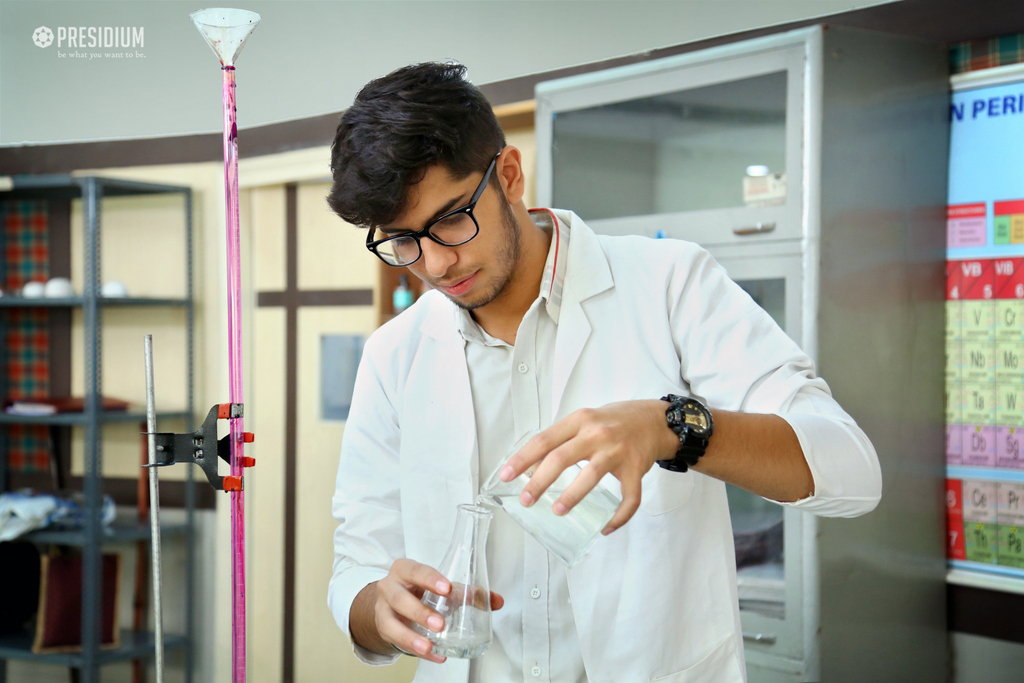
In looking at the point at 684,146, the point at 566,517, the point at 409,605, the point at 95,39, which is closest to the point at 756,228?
the point at 684,146

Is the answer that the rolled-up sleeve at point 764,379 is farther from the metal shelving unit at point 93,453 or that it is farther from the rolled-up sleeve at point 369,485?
the metal shelving unit at point 93,453

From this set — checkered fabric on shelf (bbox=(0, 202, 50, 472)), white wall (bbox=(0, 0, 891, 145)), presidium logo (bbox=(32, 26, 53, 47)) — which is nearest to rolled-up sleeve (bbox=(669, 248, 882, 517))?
white wall (bbox=(0, 0, 891, 145))

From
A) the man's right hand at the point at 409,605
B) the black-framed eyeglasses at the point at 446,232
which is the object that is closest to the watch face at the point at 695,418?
the man's right hand at the point at 409,605

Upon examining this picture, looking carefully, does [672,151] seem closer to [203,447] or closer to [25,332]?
[203,447]

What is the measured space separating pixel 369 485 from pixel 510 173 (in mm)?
598

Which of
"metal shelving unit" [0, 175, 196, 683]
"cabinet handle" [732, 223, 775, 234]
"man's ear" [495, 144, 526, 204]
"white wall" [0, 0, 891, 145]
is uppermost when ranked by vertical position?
"white wall" [0, 0, 891, 145]

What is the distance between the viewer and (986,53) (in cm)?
203

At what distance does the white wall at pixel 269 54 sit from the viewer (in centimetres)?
275

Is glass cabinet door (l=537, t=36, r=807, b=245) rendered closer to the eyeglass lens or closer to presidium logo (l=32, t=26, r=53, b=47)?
the eyeglass lens

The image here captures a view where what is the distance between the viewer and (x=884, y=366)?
191cm

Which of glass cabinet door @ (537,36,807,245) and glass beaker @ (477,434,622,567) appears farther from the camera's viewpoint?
glass cabinet door @ (537,36,807,245)

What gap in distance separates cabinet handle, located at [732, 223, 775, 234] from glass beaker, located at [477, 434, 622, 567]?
1037mm

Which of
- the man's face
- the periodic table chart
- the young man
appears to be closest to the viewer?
the young man

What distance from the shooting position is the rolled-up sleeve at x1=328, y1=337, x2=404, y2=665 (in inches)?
54.7
